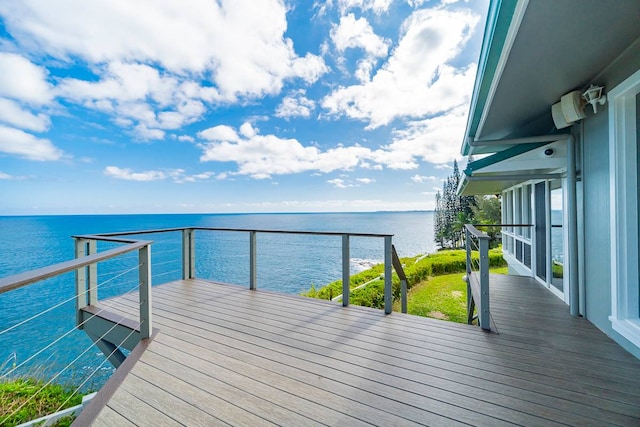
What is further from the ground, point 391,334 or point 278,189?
point 278,189

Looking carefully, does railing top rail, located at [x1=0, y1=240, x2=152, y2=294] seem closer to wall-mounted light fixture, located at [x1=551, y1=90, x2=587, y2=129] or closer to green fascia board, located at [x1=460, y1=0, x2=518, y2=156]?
green fascia board, located at [x1=460, y1=0, x2=518, y2=156]

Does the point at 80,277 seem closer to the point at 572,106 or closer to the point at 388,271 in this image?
the point at 388,271

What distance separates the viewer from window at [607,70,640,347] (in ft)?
6.66

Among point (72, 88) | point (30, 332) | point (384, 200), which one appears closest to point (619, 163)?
point (30, 332)

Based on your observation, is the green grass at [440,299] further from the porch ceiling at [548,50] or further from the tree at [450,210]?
the tree at [450,210]

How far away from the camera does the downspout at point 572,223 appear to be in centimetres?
281

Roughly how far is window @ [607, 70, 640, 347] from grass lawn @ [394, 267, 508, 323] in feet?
12.9

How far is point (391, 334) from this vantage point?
8.21 ft

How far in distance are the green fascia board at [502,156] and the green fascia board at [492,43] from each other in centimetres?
106

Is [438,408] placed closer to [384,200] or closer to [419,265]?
[419,265]

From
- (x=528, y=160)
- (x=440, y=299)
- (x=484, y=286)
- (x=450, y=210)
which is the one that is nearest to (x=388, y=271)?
(x=484, y=286)

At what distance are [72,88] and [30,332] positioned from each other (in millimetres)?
9404

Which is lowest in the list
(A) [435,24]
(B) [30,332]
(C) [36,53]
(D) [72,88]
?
(B) [30,332]

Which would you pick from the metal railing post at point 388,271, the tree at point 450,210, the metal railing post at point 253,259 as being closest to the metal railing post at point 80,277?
the metal railing post at point 253,259
